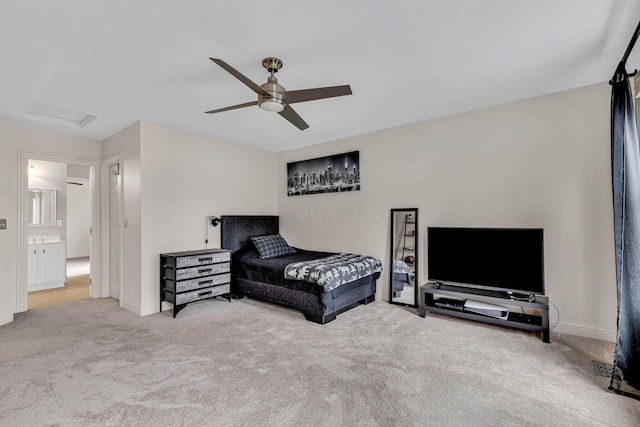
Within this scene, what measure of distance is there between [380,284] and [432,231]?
3.72 feet

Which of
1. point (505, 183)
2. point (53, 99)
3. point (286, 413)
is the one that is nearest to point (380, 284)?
point (505, 183)

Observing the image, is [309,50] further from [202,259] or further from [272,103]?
[202,259]

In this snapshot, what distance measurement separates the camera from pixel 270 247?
15.2 feet

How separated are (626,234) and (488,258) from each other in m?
1.22

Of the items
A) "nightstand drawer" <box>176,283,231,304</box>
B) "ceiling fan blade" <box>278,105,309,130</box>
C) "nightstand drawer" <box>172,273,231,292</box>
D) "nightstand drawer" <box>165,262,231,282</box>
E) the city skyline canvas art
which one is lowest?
"nightstand drawer" <box>176,283,231,304</box>

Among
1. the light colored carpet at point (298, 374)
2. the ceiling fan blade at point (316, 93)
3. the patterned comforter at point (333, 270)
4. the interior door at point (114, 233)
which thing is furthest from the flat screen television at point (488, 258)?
the interior door at point (114, 233)

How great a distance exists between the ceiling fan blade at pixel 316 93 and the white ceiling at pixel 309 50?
32cm

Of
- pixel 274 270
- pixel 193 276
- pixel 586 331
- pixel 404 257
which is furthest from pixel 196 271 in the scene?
pixel 586 331

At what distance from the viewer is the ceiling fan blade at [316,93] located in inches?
86.7

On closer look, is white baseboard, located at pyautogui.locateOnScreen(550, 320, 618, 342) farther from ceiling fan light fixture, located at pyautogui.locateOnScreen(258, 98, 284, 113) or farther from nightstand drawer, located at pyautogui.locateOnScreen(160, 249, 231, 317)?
nightstand drawer, located at pyautogui.locateOnScreen(160, 249, 231, 317)

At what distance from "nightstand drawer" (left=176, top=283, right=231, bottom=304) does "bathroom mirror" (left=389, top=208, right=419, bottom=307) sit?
7.50 feet

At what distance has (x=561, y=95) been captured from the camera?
3.10 meters

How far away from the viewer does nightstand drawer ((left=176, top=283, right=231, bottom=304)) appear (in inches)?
146

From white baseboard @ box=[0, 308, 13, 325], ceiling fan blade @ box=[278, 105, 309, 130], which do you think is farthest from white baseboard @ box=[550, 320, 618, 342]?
white baseboard @ box=[0, 308, 13, 325]
